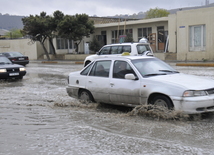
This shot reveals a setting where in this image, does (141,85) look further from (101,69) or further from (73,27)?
(73,27)

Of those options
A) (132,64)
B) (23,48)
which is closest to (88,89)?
(132,64)

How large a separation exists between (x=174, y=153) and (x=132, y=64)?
316 centimetres

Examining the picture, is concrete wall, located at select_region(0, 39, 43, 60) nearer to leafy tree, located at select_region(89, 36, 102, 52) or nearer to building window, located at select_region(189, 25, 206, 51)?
leafy tree, located at select_region(89, 36, 102, 52)

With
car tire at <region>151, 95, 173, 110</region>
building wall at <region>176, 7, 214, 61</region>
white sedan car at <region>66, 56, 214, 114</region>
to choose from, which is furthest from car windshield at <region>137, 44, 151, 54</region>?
building wall at <region>176, 7, 214, 61</region>

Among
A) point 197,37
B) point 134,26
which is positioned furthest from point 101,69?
point 134,26

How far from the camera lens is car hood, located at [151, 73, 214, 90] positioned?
632 cm

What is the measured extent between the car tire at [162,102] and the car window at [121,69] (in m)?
0.97

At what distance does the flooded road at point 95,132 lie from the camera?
499 cm

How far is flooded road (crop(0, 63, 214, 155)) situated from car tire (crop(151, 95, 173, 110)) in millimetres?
329

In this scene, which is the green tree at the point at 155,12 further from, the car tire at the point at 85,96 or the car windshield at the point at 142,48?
the car tire at the point at 85,96

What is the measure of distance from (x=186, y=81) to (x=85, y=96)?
2993mm

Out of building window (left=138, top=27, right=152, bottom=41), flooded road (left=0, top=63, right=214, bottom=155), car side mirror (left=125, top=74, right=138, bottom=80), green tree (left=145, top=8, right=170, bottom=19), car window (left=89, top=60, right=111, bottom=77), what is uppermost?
green tree (left=145, top=8, right=170, bottom=19)

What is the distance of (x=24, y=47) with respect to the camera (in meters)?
43.2

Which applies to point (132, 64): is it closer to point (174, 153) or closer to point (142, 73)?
point (142, 73)
